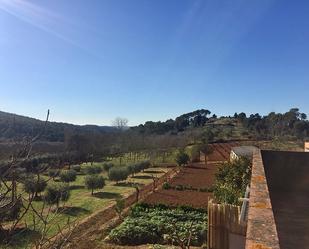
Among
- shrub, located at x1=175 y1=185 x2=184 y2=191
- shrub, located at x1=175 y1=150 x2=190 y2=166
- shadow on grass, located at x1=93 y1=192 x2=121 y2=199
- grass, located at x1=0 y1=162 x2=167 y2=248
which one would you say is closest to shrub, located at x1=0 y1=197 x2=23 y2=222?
grass, located at x1=0 y1=162 x2=167 y2=248

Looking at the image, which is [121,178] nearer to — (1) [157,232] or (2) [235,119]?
(1) [157,232]

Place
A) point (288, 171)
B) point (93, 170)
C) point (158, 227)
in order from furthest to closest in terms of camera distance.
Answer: point (93, 170)
point (158, 227)
point (288, 171)

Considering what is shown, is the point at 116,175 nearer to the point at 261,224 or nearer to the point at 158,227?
the point at 158,227

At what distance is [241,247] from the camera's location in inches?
317

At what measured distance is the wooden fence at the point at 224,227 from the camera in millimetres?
8383

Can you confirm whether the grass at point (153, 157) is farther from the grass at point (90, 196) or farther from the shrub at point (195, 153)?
the grass at point (90, 196)

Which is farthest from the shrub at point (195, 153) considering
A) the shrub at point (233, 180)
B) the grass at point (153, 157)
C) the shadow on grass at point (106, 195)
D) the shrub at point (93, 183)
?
the shrub at point (233, 180)

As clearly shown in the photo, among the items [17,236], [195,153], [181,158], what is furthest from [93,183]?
[17,236]

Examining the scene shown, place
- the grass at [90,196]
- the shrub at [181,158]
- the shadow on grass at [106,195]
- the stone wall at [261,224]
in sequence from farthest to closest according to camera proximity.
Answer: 1. the shrub at [181,158]
2. the shadow on grass at [106,195]
3. the grass at [90,196]
4. the stone wall at [261,224]

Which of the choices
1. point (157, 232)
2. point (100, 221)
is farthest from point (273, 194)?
point (100, 221)

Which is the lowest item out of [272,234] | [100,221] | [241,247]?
[100,221]

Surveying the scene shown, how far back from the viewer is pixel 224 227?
891cm

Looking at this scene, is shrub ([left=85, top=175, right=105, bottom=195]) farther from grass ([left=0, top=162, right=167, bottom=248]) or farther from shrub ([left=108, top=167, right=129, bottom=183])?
shrub ([left=108, top=167, right=129, bottom=183])

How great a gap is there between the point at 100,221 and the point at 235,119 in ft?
326
